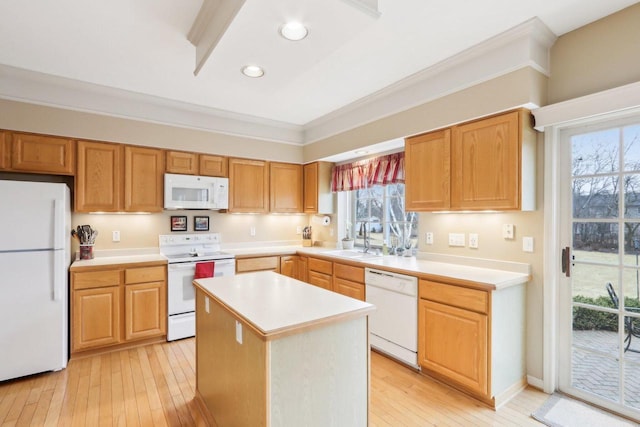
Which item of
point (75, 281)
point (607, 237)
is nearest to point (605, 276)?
point (607, 237)

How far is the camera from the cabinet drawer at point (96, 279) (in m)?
3.01

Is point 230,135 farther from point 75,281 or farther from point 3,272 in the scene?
point 3,272

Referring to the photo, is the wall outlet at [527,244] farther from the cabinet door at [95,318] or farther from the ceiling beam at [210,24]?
the cabinet door at [95,318]

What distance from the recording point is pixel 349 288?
3.46 meters

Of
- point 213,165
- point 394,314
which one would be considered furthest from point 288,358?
point 213,165

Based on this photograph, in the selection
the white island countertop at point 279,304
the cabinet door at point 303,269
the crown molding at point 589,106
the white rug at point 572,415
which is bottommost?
the white rug at point 572,415

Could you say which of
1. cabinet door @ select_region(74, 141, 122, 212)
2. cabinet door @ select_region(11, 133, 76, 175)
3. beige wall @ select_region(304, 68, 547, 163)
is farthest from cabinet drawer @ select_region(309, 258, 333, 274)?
cabinet door @ select_region(11, 133, 76, 175)

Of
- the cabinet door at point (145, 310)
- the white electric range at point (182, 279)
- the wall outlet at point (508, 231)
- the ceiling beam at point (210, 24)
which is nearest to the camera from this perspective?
the ceiling beam at point (210, 24)

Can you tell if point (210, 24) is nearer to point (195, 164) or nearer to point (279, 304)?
point (279, 304)

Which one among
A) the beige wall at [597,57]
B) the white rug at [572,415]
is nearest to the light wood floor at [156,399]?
the white rug at [572,415]

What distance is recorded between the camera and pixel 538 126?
2348mm

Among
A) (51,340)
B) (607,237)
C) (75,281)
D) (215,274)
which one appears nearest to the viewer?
(607,237)

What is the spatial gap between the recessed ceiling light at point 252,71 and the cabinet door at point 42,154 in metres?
2.16

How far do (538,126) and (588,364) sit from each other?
1758mm
